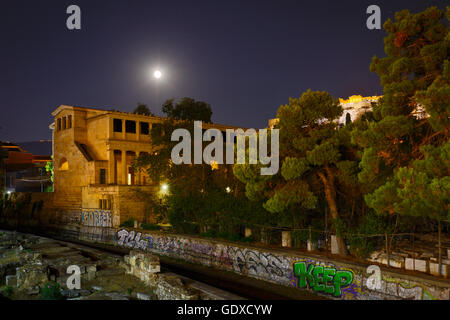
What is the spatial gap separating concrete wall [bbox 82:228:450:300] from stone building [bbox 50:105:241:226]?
10541mm

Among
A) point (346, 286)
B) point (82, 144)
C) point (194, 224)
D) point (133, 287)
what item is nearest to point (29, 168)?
point (82, 144)

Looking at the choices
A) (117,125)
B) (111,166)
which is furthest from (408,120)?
(117,125)

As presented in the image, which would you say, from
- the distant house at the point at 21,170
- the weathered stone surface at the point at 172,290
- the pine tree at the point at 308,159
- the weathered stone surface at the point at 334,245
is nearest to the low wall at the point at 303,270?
the weathered stone surface at the point at 334,245

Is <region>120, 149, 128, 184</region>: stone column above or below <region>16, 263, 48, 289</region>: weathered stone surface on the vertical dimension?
above

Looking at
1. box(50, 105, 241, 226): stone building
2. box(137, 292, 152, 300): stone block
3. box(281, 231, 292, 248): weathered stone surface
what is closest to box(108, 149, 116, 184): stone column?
box(50, 105, 241, 226): stone building

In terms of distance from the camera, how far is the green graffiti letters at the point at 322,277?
623 inches

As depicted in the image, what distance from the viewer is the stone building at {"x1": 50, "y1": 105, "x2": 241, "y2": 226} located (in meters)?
37.6

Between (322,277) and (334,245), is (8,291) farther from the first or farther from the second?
(334,245)

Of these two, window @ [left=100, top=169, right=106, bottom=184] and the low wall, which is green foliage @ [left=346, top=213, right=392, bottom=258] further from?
window @ [left=100, top=169, right=106, bottom=184]

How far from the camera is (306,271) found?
57.4 ft

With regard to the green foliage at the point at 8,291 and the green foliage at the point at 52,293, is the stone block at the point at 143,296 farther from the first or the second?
the green foliage at the point at 8,291

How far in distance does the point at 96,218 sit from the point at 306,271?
2775 cm

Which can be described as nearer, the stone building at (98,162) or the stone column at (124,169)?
the stone building at (98,162)

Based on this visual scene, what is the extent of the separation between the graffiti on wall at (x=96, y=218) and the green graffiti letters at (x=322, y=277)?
2442 centimetres
